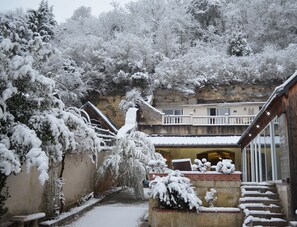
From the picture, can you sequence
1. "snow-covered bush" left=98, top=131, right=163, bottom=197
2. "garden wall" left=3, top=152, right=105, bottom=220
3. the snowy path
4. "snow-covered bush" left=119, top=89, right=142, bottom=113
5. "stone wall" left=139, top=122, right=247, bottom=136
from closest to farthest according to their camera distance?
"garden wall" left=3, top=152, right=105, bottom=220 → the snowy path → "snow-covered bush" left=98, top=131, right=163, bottom=197 → "stone wall" left=139, top=122, right=247, bottom=136 → "snow-covered bush" left=119, top=89, right=142, bottom=113

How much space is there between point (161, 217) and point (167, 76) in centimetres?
1925

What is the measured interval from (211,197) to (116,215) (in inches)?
121

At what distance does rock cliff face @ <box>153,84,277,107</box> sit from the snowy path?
1438 centimetres

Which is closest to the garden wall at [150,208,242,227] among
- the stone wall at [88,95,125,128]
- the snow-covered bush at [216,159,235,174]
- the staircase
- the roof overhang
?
the staircase

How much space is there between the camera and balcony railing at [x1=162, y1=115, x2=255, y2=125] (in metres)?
22.4

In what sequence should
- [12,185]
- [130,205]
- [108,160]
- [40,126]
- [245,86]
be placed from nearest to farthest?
Answer: [40,126]
[12,185]
[130,205]
[108,160]
[245,86]

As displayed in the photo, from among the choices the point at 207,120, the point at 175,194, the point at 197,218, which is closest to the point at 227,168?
the point at 197,218

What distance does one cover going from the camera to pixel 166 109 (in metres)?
26.8

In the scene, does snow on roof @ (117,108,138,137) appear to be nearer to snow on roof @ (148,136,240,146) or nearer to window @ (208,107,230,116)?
snow on roof @ (148,136,240,146)

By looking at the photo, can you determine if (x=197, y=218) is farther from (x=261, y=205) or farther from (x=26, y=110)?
(x=26, y=110)

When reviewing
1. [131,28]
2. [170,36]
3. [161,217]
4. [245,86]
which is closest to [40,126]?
[161,217]

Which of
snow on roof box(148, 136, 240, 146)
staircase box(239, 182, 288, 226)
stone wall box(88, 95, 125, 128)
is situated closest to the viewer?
staircase box(239, 182, 288, 226)

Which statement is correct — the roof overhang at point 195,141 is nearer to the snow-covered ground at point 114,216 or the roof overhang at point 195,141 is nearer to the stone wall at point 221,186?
the snow-covered ground at point 114,216

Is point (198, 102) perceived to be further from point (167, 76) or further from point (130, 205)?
point (130, 205)
